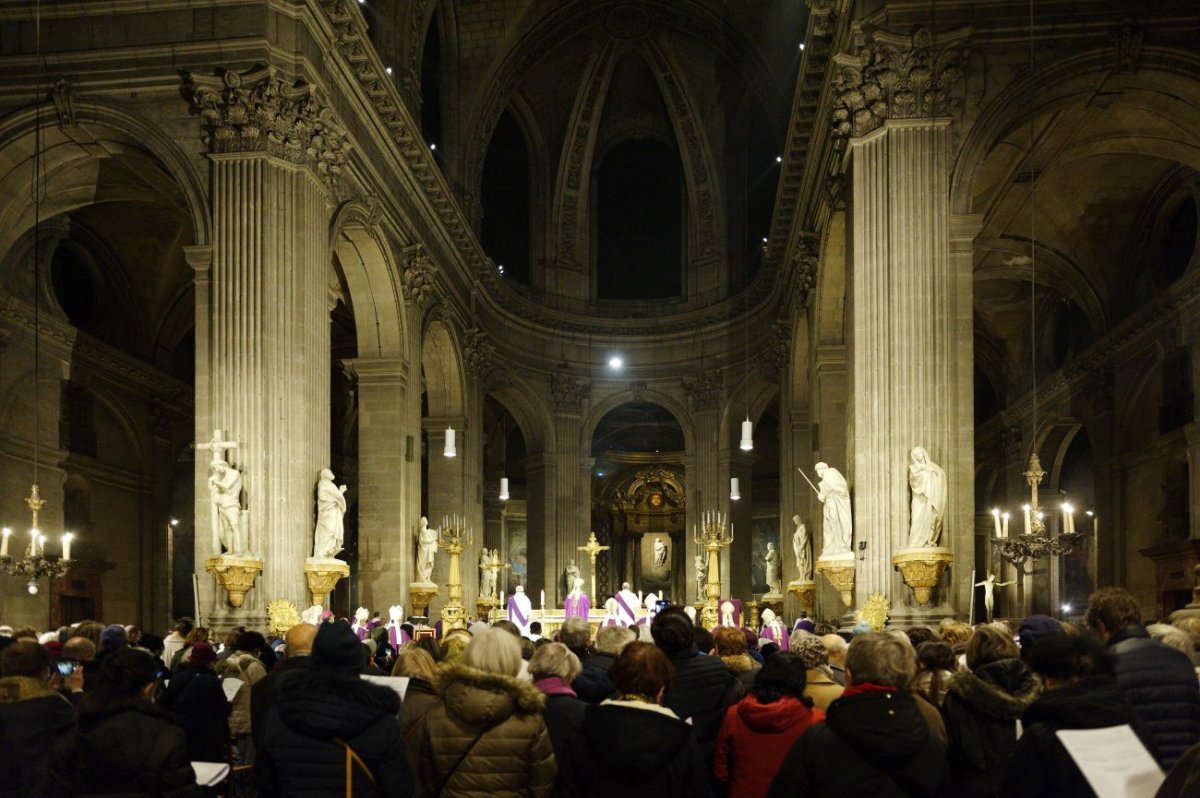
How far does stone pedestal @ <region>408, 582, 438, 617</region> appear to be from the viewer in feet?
83.7

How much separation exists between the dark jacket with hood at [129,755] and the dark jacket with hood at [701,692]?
2546 mm

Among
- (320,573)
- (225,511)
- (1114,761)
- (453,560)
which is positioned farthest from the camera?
(453,560)

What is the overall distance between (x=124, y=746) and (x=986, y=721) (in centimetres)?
378

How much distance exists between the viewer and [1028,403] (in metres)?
32.1

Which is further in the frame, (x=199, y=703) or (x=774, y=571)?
(x=774, y=571)

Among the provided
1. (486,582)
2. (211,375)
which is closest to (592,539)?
(486,582)

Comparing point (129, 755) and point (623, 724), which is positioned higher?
point (623, 724)

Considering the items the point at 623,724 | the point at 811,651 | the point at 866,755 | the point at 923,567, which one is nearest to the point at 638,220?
the point at 923,567

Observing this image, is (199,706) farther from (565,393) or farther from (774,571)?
(565,393)

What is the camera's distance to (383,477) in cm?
2492

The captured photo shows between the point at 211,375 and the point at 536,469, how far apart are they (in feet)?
71.6

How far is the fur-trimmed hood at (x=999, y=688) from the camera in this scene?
5449 millimetres

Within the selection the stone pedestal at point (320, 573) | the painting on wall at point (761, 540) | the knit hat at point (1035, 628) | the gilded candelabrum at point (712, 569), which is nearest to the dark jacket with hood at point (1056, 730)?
the knit hat at point (1035, 628)

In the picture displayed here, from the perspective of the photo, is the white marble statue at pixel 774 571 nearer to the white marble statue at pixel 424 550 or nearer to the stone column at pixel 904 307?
the white marble statue at pixel 424 550
